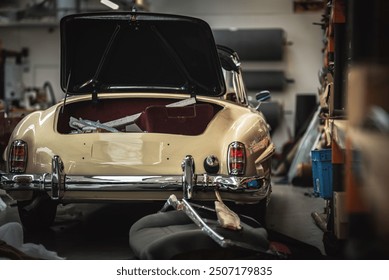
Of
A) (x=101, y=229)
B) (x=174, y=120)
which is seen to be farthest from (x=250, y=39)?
(x=101, y=229)

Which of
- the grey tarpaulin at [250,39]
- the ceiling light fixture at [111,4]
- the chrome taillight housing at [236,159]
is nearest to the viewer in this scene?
the chrome taillight housing at [236,159]

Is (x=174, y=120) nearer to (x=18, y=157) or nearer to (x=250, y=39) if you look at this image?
(x=250, y=39)

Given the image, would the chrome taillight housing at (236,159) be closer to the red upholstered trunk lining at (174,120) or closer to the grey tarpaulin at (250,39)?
the red upholstered trunk lining at (174,120)

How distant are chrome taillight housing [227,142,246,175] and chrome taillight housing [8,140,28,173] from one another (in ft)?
2.42

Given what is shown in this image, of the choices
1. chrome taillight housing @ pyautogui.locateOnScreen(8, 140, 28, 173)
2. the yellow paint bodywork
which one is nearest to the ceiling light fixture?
the yellow paint bodywork

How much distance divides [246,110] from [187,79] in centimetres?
27

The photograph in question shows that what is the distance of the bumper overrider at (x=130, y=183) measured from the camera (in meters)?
2.18

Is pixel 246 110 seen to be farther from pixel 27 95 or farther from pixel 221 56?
pixel 27 95

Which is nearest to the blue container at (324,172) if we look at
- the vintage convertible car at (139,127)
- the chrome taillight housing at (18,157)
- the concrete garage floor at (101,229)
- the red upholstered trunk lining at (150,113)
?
the concrete garage floor at (101,229)

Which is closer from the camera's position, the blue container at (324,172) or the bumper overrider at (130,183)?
the bumper overrider at (130,183)

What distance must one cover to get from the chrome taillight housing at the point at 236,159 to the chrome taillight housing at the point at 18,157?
2.42 feet

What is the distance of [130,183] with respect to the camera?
218 centimetres

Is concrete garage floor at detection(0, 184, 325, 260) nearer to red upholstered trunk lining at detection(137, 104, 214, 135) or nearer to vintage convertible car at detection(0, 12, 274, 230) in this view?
vintage convertible car at detection(0, 12, 274, 230)

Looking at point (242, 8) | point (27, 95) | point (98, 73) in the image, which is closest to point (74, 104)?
point (98, 73)
